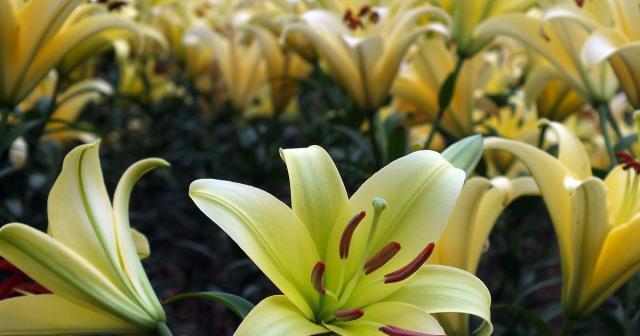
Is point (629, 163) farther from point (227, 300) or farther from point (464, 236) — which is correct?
point (227, 300)

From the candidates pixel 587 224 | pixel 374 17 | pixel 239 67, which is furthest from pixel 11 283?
pixel 239 67

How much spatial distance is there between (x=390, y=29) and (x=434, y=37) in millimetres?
255

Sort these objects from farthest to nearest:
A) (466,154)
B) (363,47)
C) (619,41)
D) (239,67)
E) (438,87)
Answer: (239,67) → (438,87) → (363,47) → (619,41) → (466,154)

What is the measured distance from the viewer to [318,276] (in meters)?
0.81

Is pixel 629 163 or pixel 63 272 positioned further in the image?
pixel 629 163

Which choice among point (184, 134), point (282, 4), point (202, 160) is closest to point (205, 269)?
point (202, 160)

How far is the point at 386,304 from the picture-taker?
84 centimetres

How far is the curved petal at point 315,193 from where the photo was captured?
881 mm

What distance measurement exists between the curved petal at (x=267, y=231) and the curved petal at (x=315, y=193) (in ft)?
0.08

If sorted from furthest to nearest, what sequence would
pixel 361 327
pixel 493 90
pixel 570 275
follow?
pixel 493 90 < pixel 570 275 < pixel 361 327

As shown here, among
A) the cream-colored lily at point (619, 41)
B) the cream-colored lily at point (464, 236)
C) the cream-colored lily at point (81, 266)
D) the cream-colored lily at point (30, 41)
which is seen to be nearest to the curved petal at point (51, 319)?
the cream-colored lily at point (81, 266)

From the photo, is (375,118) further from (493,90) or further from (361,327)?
(361,327)

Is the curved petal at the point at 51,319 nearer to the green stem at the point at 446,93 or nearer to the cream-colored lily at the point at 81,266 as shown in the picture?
the cream-colored lily at the point at 81,266

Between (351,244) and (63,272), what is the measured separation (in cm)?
31
